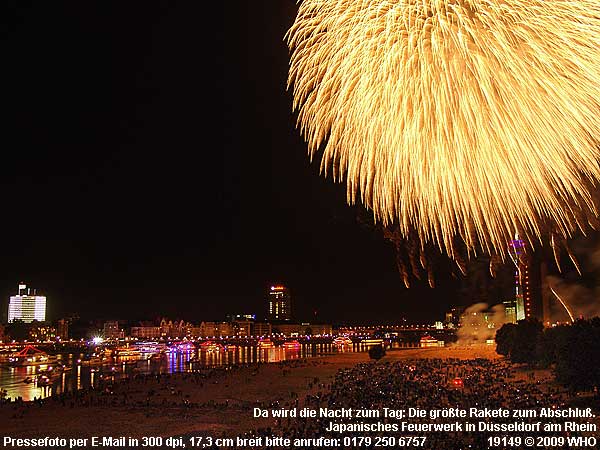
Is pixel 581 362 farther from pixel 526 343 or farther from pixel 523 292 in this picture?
pixel 523 292

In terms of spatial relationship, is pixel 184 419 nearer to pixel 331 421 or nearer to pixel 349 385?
pixel 331 421

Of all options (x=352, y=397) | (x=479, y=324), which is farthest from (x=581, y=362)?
(x=479, y=324)

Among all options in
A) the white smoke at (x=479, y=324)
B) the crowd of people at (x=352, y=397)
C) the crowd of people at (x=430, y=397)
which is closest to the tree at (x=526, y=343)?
the crowd of people at (x=352, y=397)

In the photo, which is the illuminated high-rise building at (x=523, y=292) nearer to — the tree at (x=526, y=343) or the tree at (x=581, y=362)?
the tree at (x=526, y=343)

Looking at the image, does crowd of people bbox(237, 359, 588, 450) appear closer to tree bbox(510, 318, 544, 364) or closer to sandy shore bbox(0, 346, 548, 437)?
tree bbox(510, 318, 544, 364)

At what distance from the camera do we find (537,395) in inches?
1054

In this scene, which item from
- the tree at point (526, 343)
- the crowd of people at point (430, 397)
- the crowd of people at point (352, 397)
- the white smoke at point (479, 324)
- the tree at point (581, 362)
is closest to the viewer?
the crowd of people at point (430, 397)

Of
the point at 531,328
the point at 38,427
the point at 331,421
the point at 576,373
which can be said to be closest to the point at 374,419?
the point at 331,421

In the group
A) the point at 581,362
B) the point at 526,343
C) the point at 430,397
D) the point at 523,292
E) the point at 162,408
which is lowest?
the point at 162,408

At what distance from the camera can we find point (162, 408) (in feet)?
94.9

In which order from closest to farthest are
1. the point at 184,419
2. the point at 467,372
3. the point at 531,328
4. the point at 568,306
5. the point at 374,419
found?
the point at 374,419
the point at 184,419
the point at 467,372
the point at 531,328
the point at 568,306

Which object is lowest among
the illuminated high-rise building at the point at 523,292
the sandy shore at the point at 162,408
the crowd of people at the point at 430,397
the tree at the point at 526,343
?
the sandy shore at the point at 162,408

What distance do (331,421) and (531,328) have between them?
105ft

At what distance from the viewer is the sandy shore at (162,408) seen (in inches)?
911
